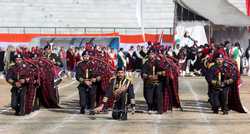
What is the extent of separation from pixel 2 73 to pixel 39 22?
29.6 ft

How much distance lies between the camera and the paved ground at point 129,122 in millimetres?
13273

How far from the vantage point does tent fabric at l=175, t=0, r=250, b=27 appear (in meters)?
34.7

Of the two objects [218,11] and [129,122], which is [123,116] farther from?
[218,11]

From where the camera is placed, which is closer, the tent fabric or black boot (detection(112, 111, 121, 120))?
black boot (detection(112, 111, 121, 120))

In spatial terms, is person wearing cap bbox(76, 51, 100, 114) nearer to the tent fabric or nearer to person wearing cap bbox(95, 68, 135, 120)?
person wearing cap bbox(95, 68, 135, 120)

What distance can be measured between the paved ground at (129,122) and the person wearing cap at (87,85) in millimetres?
350

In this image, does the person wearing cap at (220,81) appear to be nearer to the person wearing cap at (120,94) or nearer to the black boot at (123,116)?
the person wearing cap at (120,94)

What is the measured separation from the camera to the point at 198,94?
2150 centimetres

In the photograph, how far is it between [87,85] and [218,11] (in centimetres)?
2146

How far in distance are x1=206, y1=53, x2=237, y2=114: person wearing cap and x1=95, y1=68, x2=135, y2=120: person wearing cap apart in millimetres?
2166

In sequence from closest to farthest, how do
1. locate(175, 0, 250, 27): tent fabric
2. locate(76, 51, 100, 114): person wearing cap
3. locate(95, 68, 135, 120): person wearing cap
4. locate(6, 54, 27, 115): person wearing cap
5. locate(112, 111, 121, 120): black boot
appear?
locate(95, 68, 135, 120): person wearing cap, locate(112, 111, 121, 120): black boot, locate(6, 54, 27, 115): person wearing cap, locate(76, 51, 100, 114): person wearing cap, locate(175, 0, 250, 27): tent fabric

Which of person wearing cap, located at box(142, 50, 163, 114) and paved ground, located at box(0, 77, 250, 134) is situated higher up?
person wearing cap, located at box(142, 50, 163, 114)

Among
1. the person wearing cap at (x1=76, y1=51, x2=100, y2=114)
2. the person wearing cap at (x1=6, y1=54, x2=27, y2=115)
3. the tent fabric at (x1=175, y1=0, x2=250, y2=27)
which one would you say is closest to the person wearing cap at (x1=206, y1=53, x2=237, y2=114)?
the person wearing cap at (x1=76, y1=51, x2=100, y2=114)

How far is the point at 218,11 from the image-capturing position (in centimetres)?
3650
